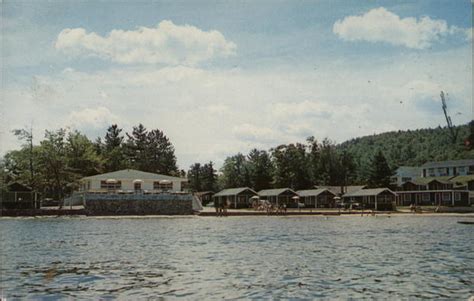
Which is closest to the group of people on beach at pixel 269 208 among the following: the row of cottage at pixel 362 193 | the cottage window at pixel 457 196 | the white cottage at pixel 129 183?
the row of cottage at pixel 362 193

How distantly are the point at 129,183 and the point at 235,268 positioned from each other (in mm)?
55272

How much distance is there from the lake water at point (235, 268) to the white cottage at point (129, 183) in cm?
3952

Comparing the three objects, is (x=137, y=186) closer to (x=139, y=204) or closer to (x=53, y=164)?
(x=139, y=204)

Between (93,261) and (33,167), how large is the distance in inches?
2498

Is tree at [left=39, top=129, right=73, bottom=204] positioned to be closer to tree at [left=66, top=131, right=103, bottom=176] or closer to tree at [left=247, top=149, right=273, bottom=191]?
tree at [left=66, top=131, right=103, bottom=176]

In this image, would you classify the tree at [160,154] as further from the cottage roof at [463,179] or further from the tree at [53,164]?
the cottage roof at [463,179]

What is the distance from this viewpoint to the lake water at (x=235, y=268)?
53.0 feet

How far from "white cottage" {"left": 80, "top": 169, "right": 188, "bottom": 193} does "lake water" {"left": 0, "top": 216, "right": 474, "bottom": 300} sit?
39517 millimetres

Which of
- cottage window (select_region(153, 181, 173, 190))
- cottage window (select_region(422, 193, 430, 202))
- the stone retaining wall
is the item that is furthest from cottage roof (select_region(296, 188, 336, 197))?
the stone retaining wall

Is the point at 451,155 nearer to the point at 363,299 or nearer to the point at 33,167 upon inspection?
the point at 33,167

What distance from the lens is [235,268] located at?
20.9 m

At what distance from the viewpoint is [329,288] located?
660 inches

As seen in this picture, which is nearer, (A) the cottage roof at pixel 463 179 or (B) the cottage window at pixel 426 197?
(B) the cottage window at pixel 426 197

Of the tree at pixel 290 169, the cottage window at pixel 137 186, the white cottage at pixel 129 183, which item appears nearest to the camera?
the white cottage at pixel 129 183
